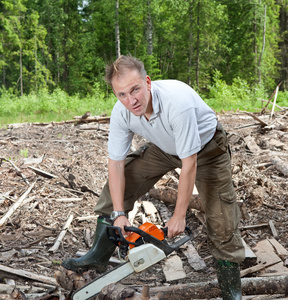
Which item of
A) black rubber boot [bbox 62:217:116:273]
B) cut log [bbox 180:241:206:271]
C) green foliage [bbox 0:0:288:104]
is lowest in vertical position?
cut log [bbox 180:241:206:271]

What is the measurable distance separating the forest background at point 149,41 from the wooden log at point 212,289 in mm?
25110

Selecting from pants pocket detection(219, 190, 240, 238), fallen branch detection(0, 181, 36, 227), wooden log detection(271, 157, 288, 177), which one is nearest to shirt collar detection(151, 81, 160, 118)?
pants pocket detection(219, 190, 240, 238)

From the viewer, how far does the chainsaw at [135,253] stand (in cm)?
259

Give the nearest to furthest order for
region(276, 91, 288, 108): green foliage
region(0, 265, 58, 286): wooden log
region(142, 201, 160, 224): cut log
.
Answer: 1. region(0, 265, 58, 286): wooden log
2. region(142, 201, 160, 224): cut log
3. region(276, 91, 288, 108): green foliage

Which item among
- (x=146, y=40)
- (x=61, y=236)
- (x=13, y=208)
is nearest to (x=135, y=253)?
(x=61, y=236)

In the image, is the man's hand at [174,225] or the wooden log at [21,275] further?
the wooden log at [21,275]

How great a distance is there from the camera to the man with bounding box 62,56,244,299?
105 inches

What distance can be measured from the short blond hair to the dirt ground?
221cm

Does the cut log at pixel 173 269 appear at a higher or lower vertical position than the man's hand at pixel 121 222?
lower

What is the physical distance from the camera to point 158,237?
107 inches

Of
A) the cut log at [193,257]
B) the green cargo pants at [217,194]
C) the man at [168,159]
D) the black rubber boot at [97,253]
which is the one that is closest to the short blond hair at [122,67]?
the man at [168,159]

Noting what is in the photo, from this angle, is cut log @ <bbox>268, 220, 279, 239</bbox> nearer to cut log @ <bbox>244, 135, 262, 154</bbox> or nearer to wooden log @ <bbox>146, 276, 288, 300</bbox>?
wooden log @ <bbox>146, 276, 288, 300</bbox>

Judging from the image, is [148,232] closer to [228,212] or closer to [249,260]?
[228,212]

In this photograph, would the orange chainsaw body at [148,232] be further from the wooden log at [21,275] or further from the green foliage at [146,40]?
the green foliage at [146,40]
